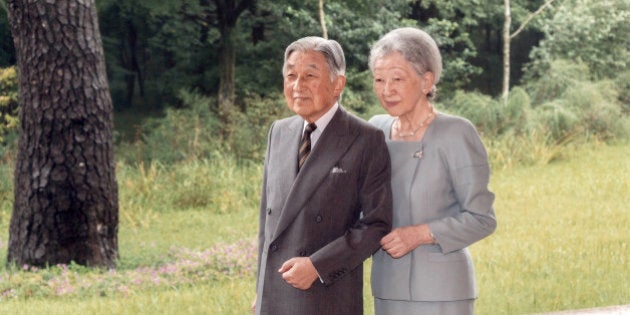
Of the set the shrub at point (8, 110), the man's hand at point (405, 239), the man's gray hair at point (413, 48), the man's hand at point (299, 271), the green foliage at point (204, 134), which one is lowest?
the green foliage at point (204, 134)

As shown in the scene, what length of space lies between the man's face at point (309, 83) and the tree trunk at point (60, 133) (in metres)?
3.72

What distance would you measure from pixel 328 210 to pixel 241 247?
4413 millimetres

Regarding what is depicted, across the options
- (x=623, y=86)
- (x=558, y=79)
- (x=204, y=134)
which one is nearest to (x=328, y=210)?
(x=204, y=134)

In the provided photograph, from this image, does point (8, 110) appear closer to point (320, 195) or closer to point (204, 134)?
point (204, 134)

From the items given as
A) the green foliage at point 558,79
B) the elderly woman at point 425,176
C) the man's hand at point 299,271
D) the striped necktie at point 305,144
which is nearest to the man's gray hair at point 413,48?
the elderly woman at point 425,176

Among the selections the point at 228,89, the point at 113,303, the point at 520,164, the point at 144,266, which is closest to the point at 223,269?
the point at 144,266

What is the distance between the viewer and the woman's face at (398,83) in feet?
7.53

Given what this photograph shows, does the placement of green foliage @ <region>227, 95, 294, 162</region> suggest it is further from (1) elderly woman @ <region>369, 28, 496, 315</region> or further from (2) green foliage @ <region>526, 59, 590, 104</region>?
(1) elderly woman @ <region>369, 28, 496, 315</region>

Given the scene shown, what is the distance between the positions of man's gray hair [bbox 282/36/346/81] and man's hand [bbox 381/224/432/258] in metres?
0.36

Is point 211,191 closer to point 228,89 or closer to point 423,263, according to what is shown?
point 228,89

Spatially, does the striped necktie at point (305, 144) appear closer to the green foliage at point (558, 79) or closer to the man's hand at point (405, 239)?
the man's hand at point (405, 239)

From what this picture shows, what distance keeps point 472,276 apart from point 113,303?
2844 millimetres

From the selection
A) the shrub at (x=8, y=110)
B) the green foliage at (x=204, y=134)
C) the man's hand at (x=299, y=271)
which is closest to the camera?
the man's hand at (x=299, y=271)

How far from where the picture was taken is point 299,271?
2.22 m
